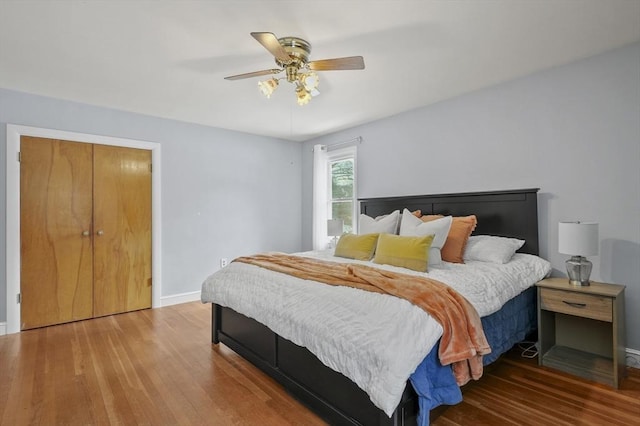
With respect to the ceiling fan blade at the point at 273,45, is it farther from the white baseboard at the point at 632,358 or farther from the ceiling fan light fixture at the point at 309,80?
the white baseboard at the point at 632,358

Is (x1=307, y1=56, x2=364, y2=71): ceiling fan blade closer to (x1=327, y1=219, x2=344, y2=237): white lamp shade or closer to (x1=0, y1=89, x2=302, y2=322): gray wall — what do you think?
(x1=327, y1=219, x2=344, y2=237): white lamp shade

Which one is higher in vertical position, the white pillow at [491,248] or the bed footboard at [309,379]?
the white pillow at [491,248]

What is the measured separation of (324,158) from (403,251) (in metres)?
2.85

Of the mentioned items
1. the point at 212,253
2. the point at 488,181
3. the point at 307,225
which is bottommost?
the point at 212,253

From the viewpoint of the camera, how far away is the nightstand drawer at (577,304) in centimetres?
224

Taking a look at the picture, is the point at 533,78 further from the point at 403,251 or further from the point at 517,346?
the point at 517,346

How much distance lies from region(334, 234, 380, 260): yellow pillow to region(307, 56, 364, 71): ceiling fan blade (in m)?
1.58

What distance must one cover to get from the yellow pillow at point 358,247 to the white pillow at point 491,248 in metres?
0.85

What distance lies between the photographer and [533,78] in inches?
118

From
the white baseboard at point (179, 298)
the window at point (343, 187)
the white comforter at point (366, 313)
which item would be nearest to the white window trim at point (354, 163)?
the window at point (343, 187)

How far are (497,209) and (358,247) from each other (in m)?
1.43

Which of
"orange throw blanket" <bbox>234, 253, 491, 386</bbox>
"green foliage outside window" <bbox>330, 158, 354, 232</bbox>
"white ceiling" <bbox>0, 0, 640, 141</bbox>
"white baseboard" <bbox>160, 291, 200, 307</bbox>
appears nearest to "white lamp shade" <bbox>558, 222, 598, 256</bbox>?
"orange throw blanket" <bbox>234, 253, 491, 386</bbox>

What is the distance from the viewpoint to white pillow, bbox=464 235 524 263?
2734mm

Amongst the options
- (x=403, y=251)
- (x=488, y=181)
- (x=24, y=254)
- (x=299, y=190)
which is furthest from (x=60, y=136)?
(x=488, y=181)
